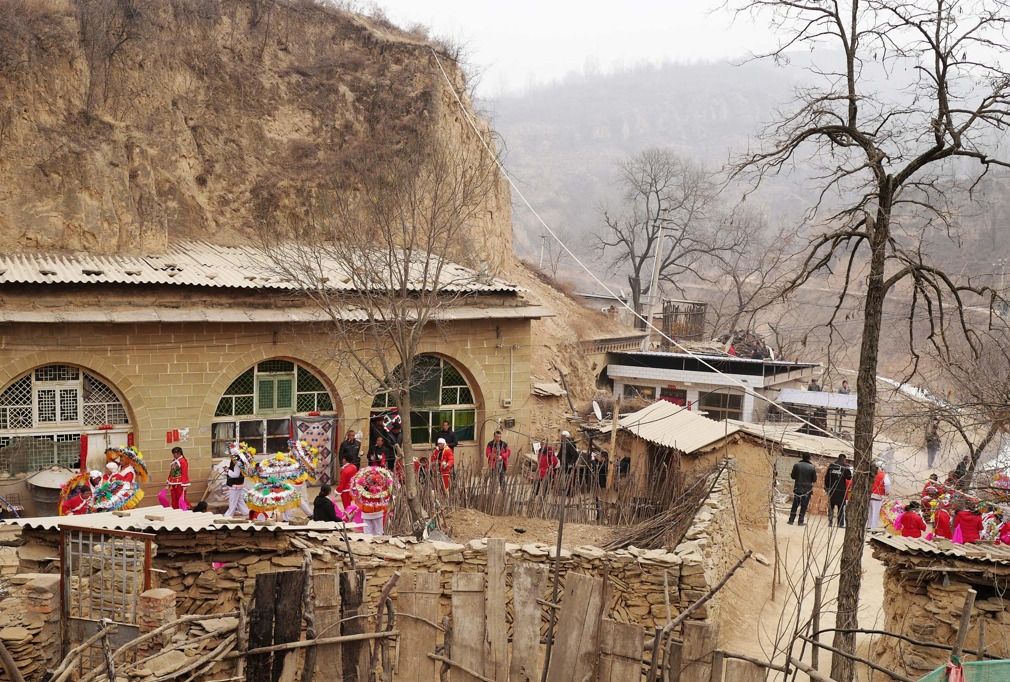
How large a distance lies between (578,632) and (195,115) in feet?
65.4

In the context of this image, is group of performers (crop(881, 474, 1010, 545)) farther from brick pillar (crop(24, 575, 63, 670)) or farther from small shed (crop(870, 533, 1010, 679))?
brick pillar (crop(24, 575, 63, 670))

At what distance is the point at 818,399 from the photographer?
2555 cm

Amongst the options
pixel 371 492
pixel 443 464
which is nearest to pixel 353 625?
pixel 371 492

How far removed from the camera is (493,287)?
19938mm

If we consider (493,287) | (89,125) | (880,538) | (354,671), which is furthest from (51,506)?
(880,538)

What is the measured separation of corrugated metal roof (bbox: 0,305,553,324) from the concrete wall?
13.8 inches

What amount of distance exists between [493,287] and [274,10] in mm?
10843

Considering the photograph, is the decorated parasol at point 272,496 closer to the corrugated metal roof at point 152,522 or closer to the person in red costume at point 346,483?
the person in red costume at point 346,483

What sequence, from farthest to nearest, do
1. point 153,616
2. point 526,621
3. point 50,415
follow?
point 50,415 < point 153,616 < point 526,621

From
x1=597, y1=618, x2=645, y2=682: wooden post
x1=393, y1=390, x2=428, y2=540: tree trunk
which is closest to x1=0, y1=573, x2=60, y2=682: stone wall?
x1=393, y1=390, x2=428, y2=540: tree trunk

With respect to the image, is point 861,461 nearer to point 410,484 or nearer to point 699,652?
point 699,652

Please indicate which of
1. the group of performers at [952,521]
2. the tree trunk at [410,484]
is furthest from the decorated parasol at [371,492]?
the group of performers at [952,521]

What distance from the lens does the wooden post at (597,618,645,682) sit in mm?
4828

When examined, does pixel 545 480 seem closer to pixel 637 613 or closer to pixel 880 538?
pixel 637 613
